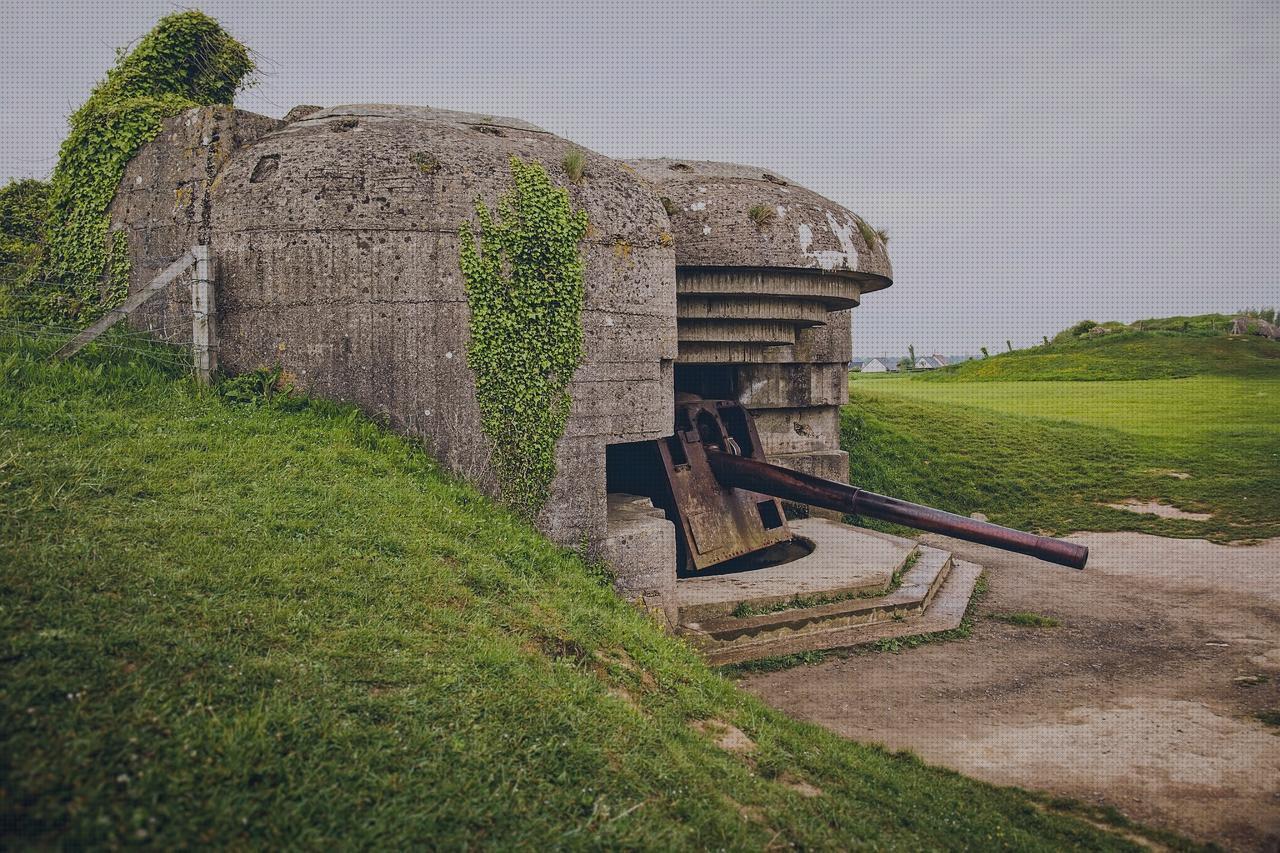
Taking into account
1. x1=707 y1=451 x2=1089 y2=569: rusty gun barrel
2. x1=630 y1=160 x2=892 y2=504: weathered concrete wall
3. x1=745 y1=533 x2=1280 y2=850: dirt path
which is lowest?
x1=745 y1=533 x2=1280 y2=850: dirt path

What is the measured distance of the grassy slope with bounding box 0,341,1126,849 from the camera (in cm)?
250

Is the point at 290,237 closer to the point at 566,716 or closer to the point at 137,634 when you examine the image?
the point at 137,634

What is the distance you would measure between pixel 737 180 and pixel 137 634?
6783mm

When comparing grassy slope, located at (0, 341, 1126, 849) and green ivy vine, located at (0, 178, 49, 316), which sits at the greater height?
green ivy vine, located at (0, 178, 49, 316)

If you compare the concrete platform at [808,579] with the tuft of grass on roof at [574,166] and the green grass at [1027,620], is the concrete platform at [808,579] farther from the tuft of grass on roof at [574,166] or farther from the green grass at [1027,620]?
the tuft of grass on roof at [574,166]

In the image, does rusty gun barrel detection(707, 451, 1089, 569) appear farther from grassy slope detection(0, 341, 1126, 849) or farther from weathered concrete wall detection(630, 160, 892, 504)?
grassy slope detection(0, 341, 1126, 849)

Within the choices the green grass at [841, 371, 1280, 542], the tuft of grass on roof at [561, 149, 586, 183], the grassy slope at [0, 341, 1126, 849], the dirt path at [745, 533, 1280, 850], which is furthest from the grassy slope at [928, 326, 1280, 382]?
the grassy slope at [0, 341, 1126, 849]

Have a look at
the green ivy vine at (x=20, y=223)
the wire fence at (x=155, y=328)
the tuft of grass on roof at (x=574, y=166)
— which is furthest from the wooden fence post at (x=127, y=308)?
the tuft of grass on roof at (x=574, y=166)

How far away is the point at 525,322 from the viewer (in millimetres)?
6008

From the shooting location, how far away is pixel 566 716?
357 cm

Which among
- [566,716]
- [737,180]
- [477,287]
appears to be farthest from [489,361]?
[737,180]

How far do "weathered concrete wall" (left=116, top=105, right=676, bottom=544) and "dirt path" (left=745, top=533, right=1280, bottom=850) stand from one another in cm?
235

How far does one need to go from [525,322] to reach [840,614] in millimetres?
3448

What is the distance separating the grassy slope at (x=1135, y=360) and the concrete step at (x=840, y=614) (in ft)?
63.5
